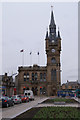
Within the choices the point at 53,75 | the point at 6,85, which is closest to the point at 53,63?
the point at 53,75

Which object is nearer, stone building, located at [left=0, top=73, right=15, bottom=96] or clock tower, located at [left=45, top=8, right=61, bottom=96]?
stone building, located at [left=0, top=73, right=15, bottom=96]

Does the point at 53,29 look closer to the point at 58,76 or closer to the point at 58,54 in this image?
the point at 58,54

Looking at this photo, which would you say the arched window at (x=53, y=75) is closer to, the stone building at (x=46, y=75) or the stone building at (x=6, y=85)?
the stone building at (x=46, y=75)

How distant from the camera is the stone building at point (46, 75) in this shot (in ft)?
313

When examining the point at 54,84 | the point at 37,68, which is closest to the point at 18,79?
the point at 37,68

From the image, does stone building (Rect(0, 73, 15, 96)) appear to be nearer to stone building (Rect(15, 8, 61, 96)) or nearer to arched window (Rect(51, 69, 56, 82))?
stone building (Rect(15, 8, 61, 96))

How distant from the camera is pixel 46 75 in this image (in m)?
97.9

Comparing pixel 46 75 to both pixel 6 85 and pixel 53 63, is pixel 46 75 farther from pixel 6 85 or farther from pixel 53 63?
pixel 6 85

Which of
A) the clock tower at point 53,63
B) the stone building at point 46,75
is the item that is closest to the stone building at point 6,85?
the stone building at point 46,75

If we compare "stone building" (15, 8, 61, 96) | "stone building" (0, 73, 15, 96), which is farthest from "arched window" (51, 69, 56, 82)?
"stone building" (0, 73, 15, 96)

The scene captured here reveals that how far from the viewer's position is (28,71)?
99.8 m

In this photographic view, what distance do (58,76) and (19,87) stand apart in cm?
1702

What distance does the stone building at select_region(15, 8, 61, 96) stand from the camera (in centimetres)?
9551

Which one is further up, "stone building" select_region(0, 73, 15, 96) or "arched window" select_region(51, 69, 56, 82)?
"arched window" select_region(51, 69, 56, 82)
